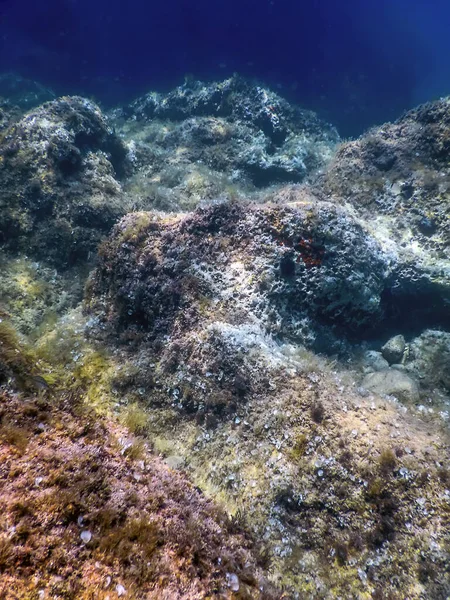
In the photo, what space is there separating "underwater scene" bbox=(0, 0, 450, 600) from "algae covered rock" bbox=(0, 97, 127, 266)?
0.05m

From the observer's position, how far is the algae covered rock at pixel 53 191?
21.9 ft

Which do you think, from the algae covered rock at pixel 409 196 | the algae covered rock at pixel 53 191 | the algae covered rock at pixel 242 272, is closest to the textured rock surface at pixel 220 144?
the algae covered rock at pixel 53 191

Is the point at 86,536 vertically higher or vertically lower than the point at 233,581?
higher

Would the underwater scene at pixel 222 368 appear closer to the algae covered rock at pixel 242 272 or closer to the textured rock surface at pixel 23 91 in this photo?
the algae covered rock at pixel 242 272

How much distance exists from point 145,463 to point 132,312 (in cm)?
266

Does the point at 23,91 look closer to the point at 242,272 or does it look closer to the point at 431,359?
the point at 242,272

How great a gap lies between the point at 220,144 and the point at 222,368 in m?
9.80

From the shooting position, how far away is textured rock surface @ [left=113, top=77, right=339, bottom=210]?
959cm

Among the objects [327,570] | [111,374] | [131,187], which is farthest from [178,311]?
[131,187]

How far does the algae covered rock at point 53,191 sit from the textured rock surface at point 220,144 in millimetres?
1676

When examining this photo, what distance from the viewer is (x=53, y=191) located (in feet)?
23.1

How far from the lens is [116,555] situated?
1.96 metres

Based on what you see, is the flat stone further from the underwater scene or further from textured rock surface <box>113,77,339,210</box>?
textured rock surface <box>113,77,339,210</box>

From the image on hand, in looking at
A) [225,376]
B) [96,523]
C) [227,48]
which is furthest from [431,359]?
[227,48]
